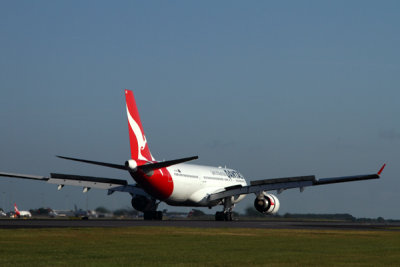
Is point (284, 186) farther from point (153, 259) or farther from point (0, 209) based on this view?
point (0, 209)

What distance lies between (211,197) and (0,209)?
81299 millimetres

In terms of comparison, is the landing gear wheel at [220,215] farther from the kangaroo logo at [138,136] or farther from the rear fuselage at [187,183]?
the kangaroo logo at [138,136]

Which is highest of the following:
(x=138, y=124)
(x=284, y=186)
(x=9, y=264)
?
(x=138, y=124)

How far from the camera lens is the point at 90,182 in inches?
2448

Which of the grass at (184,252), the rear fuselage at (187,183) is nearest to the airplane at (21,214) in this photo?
the rear fuselage at (187,183)

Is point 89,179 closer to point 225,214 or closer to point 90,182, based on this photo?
point 90,182

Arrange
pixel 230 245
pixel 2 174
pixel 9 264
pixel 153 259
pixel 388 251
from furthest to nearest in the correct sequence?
1. pixel 2 174
2. pixel 230 245
3. pixel 388 251
4. pixel 153 259
5. pixel 9 264

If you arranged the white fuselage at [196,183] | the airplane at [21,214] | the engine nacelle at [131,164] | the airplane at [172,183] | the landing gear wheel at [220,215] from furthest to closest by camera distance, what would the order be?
the airplane at [21,214]
the landing gear wheel at [220,215]
the white fuselage at [196,183]
the airplane at [172,183]
the engine nacelle at [131,164]

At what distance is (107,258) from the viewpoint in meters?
19.4

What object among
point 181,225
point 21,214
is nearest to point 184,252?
point 181,225

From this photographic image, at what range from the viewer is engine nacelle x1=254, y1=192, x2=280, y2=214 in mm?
63156

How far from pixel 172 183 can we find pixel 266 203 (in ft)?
30.8

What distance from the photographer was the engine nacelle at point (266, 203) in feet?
207

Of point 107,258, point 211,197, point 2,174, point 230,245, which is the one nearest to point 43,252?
point 107,258
